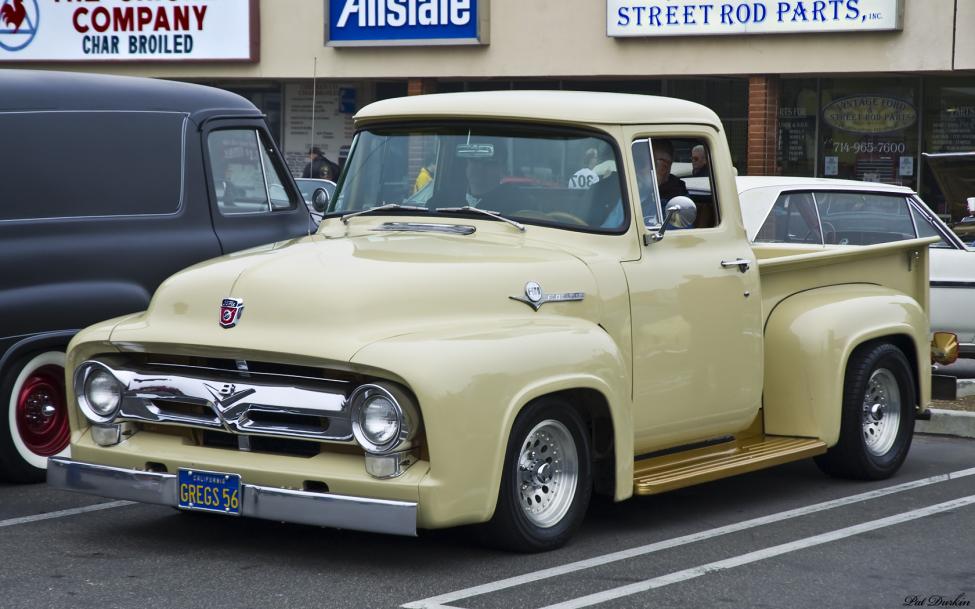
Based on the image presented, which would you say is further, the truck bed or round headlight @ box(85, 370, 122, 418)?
the truck bed

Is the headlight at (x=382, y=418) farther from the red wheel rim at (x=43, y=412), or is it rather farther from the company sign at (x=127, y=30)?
the company sign at (x=127, y=30)

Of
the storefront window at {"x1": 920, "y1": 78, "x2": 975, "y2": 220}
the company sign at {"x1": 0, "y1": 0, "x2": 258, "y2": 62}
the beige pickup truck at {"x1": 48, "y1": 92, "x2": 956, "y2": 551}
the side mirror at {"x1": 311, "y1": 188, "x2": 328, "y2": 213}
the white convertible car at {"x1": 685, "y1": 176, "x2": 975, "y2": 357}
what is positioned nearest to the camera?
the beige pickup truck at {"x1": 48, "y1": 92, "x2": 956, "y2": 551}

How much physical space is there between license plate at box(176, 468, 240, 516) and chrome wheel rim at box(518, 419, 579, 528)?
3.86ft

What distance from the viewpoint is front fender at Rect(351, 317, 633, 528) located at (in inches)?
231

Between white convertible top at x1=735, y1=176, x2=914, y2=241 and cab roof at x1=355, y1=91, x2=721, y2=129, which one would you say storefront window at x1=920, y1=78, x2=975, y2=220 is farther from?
cab roof at x1=355, y1=91, x2=721, y2=129

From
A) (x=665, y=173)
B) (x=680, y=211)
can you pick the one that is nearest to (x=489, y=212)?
(x=680, y=211)

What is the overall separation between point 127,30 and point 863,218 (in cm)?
1691

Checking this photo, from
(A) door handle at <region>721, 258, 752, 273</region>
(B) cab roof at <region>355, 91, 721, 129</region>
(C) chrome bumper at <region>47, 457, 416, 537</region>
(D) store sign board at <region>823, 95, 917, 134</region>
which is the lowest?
(C) chrome bumper at <region>47, 457, 416, 537</region>

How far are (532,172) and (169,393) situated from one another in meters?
1.99

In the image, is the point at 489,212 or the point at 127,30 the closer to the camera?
the point at 489,212

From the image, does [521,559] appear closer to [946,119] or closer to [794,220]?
[794,220]

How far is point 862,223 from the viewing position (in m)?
12.7

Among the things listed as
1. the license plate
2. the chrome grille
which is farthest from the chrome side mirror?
the license plate

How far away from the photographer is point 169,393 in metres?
6.39
